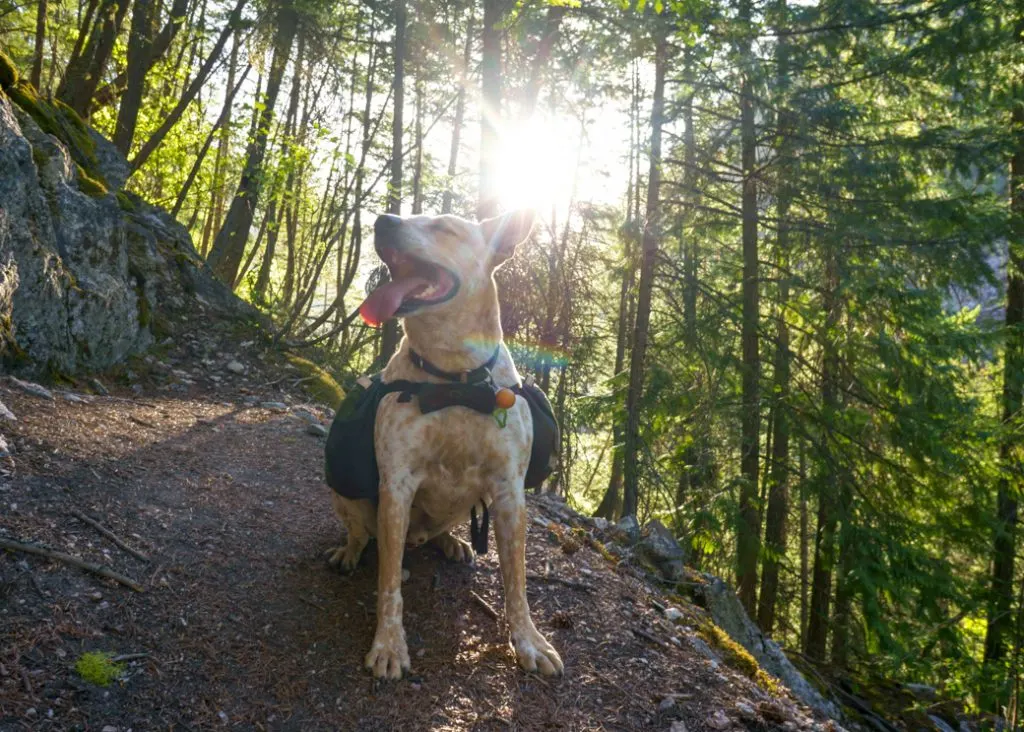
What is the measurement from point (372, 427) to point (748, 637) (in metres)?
4.58

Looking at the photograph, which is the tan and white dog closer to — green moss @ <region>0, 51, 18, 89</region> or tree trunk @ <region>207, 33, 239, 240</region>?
green moss @ <region>0, 51, 18, 89</region>

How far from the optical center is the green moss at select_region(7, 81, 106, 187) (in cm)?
792

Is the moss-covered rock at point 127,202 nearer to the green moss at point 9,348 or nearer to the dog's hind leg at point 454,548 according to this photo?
the green moss at point 9,348

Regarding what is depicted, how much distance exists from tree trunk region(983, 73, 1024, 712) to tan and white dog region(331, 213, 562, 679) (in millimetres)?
7573

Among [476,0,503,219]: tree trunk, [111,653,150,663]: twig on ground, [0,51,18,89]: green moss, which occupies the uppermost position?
[476,0,503,219]: tree trunk

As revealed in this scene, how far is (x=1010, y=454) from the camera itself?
Result: 1003 cm

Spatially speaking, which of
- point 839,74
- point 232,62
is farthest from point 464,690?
point 232,62

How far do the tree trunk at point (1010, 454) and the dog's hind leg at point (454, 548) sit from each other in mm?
7208

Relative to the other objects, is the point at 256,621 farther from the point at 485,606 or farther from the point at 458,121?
the point at 458,121

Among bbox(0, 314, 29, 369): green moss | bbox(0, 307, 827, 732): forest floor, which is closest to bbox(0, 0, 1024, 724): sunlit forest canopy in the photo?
bbox(0, 314, 29, 369): green moss

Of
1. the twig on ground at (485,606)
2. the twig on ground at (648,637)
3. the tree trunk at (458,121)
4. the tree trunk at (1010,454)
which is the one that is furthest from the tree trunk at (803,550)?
the twig on ground at (485,606)

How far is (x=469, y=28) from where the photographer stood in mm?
13289

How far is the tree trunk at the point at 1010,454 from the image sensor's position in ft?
30.6

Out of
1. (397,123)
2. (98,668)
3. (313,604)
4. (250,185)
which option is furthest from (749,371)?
(250,185)
